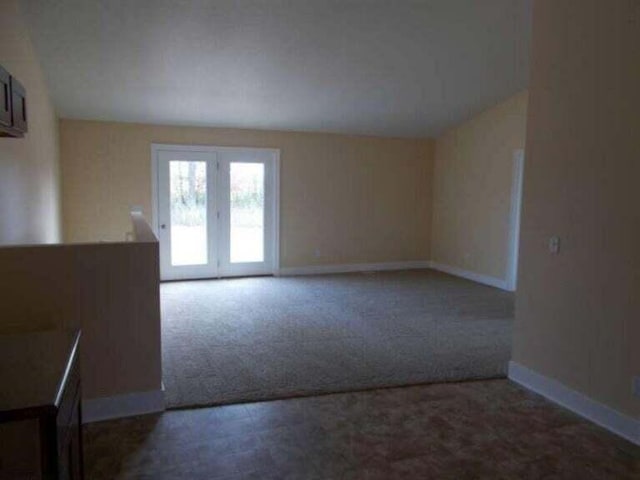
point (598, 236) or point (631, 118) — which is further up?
point (631, 118)

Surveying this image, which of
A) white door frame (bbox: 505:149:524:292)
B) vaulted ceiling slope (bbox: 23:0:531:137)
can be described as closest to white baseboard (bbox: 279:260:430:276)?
white door frame (bbox: 505:149:524:292)

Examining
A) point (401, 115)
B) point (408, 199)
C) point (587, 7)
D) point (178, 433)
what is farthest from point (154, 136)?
point (587, 7)

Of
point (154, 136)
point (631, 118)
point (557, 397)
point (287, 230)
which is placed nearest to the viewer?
point (631, 118)

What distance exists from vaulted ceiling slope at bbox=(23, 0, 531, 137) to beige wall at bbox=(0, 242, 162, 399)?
7.54 ft

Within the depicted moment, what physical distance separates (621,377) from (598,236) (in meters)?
0.83

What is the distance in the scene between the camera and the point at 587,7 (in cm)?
298

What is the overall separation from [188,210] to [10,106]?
4.89 metres

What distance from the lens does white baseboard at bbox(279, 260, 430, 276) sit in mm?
7679

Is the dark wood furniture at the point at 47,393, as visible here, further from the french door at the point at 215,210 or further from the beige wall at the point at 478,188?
the beige wall at the point at 478,188

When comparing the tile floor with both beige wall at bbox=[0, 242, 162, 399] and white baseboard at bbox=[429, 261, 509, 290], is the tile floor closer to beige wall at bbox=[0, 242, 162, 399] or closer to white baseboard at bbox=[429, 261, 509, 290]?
beige wall at bbox=[0, 242, 162, 399]

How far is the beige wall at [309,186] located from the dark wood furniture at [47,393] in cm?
509

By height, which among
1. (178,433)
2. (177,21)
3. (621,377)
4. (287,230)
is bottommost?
(178,433)

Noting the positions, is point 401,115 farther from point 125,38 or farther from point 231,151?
point 125,38

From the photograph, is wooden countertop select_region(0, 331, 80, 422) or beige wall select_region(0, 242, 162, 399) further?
beige wall select_region(0, 242, 162, 399)
